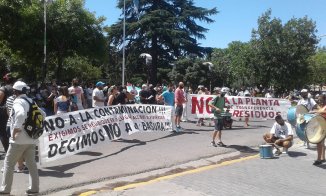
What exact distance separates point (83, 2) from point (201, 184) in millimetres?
26918

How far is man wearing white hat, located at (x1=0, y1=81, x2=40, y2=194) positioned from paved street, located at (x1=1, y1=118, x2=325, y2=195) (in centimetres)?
36

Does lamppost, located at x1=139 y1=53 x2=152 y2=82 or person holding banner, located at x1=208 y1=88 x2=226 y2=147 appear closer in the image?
person holding banner, located at x1=208 y1=88 x2=226 y2=147

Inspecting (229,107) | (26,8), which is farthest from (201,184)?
(26,8)

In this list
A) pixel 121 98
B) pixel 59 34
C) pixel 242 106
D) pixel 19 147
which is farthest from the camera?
pixel 59 34

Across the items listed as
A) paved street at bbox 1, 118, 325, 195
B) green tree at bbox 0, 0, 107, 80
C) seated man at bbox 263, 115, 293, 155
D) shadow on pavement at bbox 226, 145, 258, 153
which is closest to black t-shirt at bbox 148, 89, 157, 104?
paved street at bbox 1, 118, 325, 195

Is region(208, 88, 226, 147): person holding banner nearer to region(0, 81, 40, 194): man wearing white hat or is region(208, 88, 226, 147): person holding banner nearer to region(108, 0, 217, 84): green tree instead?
region(0, 81, 40, 194): man wearing white hat

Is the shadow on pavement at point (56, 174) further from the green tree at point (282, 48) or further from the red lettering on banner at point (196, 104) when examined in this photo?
the green tree at point (282, 48)

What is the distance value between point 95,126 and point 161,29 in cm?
3186

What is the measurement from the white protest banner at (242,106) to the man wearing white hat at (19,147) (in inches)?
468

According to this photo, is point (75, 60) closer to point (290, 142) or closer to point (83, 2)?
point (83, 2)

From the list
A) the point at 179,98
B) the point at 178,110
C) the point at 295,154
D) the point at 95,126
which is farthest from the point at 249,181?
the point at 179,98

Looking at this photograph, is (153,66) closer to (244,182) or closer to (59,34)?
(59,34)

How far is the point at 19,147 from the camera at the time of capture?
290 inches

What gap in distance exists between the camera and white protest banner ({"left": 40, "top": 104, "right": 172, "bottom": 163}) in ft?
32.6
